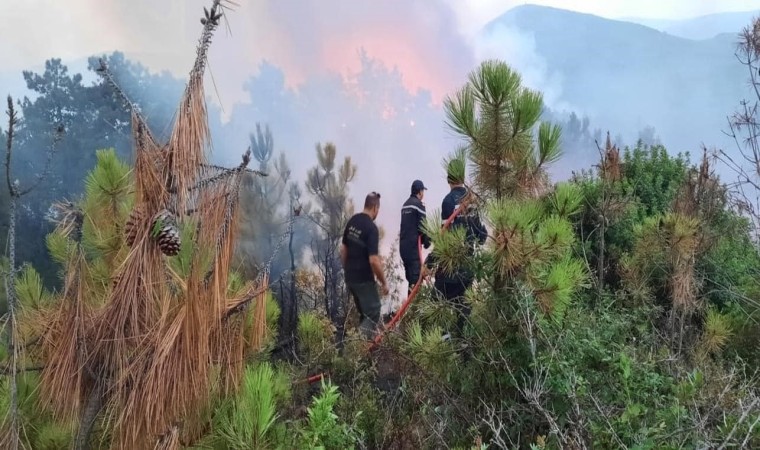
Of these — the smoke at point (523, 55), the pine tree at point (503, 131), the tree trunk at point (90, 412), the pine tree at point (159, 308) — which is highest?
the smoke at point (523, 55)

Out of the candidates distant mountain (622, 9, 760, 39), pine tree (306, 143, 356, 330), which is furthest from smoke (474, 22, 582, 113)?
pine tree (306, 143, 356, 330)

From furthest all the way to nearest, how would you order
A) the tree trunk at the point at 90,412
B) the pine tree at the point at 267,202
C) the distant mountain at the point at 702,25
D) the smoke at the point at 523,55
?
the distant mountain at the point at 702,25 < the smoke at the point at 523,55 < the pine tree at the point at 267,202 < the tree trunk at the point at 90,412

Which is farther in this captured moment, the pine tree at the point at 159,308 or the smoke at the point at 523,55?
the smoke at the point at 523,55

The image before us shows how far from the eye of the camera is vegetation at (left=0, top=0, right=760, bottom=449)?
1402mm

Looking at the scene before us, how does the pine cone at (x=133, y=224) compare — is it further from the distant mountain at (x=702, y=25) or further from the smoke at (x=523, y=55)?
the distant mountain at (x=702, y=25)

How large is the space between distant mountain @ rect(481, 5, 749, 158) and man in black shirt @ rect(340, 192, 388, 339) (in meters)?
4.09

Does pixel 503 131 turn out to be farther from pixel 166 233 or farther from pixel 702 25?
pixel 702 25

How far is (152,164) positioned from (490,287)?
4.76ft

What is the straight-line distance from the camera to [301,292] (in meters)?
5.30

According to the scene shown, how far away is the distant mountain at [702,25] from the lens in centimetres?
737

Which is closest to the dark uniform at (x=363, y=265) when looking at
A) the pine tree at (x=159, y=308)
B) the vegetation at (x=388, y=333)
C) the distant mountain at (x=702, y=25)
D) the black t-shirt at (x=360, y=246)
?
the black t-shirt at (x=360, y=246)

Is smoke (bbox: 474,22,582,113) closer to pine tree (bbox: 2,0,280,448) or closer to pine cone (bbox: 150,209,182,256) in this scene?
pine tree (bbox: 2,0,280,448)

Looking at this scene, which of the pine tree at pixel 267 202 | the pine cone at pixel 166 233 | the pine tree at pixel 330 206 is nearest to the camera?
the pine cone at pixel 166 233

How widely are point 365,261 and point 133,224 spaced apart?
291 cm
